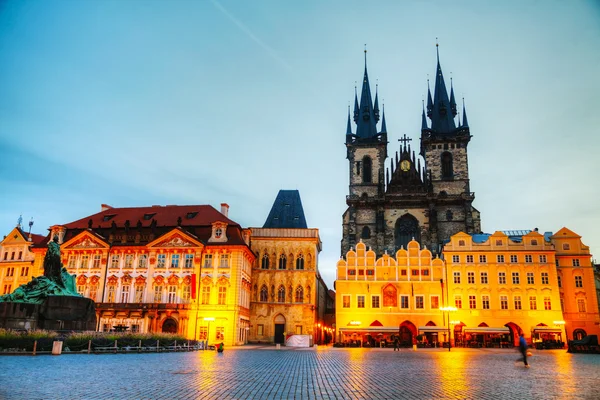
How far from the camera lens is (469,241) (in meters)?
54.4

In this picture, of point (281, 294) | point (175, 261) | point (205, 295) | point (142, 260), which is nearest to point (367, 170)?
point (281, 294)

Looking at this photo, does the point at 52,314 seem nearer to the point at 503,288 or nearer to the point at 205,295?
the point at 205,295

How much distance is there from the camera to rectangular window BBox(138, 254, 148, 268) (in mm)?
50750

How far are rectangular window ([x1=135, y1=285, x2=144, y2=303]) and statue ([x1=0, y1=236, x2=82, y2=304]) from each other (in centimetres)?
1864

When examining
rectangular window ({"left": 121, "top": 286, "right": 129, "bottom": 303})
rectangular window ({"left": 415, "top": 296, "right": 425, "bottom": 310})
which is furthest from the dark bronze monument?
rectangular window ({"left": 415, "top": 296, "right": 425, "bottom": 310})

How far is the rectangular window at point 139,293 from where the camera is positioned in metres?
49.9

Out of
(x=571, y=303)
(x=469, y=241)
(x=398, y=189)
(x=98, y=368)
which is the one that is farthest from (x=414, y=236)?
(x=98, y=368)

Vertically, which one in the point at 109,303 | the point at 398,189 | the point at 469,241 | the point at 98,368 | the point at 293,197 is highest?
the point at 398,189

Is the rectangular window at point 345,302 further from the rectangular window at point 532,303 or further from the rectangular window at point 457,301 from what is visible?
the rectangular window at point 532,303

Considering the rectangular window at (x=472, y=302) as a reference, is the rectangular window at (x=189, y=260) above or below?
above

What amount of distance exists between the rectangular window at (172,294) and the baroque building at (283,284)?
847cm

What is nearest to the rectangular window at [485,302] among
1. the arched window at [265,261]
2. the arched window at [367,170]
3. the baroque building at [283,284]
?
the baroque building at [283,284]

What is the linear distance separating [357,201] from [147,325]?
36357 millimetres

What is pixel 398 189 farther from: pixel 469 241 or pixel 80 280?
pixel 80 280
